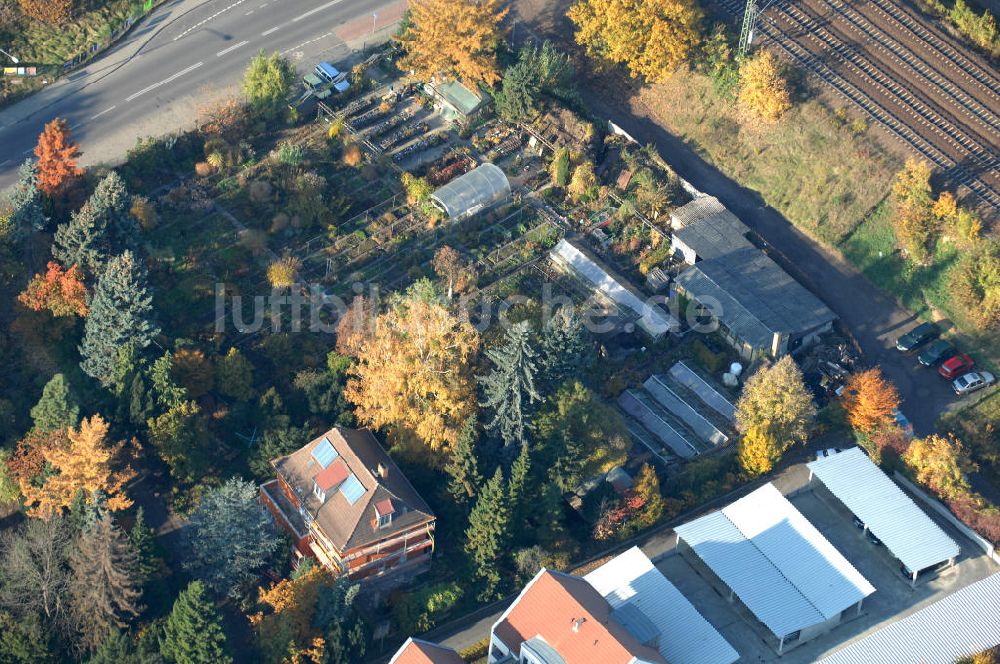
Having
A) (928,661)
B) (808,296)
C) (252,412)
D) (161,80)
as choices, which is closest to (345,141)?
(161,80)

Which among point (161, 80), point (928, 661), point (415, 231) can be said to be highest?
point (161, 80)

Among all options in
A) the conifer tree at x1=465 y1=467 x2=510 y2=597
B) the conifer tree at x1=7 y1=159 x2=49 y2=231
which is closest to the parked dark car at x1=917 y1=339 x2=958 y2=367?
the conifer tree at x1=465 y1=467 x2=510 y2=597

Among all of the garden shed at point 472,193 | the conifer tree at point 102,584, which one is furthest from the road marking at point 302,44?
the conifer tree at point 102,584

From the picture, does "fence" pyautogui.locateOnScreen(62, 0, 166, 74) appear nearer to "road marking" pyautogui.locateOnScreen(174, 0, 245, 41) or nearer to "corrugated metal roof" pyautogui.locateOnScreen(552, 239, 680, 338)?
"road marking" pyautogui.locateOnScreen(174, 0, 245, 41)

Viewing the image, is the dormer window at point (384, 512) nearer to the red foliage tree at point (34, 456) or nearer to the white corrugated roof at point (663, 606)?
the white corrugated roof at point (663, 606)

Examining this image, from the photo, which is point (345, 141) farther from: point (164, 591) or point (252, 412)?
point (164, 591)
